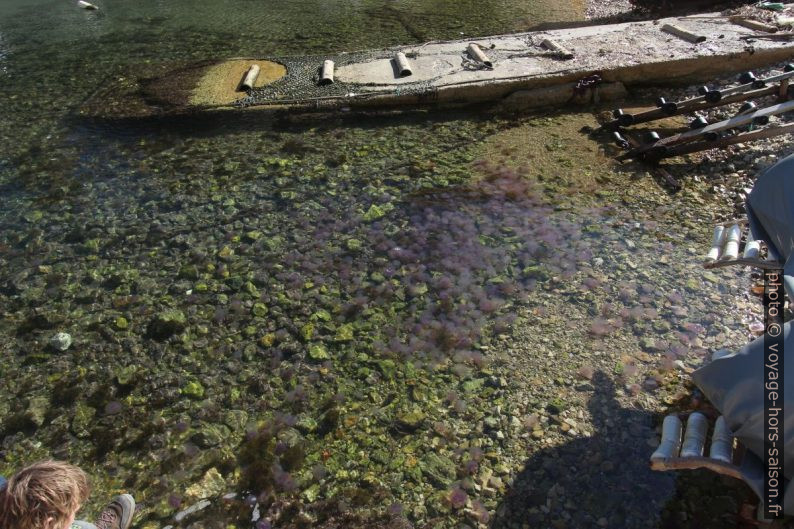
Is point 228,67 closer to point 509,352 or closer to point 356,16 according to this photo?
point 356,16

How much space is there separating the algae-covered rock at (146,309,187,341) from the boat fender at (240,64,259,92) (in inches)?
243

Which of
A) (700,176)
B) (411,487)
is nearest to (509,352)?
(411,487)

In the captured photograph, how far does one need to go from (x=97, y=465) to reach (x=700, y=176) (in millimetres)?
8351

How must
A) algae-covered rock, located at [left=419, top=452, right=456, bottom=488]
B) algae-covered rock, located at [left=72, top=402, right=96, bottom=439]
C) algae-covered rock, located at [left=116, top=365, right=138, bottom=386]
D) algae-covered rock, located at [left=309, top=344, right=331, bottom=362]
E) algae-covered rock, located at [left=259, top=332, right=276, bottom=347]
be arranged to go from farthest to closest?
algae-covered rock, located at [left=259, top=332, right=276, bottom=347]
algae-covered rock, located at [left=309, top=344, right=331, bottom=362]
algae-covered rock, located at [left=116, top=365, right=138, bottom=386]
algae-covered rock, located at [left=72, top=402, right=96, bottom=439]
algae-covered rock, located at [left=419, top=452, right=456, bottom=488]

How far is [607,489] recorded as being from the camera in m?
4.29

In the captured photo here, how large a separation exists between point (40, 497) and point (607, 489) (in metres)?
3.80

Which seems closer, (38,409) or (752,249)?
(752,249)

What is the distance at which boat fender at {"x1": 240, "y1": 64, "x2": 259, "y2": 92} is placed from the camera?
11.0 metres

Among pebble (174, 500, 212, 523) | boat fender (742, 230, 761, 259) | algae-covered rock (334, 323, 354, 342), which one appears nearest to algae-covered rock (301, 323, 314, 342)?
algae-covered rock (334, 323, 354, 342)

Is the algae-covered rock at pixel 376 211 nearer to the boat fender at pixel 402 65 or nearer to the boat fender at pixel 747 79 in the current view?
the boat fender at pixel 402 65

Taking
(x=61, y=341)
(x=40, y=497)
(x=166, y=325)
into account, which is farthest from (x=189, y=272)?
(x=40, y=497)

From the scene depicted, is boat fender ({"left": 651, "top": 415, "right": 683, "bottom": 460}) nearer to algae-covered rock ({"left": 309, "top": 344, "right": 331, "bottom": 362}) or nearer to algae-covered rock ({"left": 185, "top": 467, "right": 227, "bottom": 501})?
algae-covered rock ({"left": 309, "top": 344, "right": 331, "bottom": 362})

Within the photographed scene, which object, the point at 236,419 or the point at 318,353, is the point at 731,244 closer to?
the point at 318,353

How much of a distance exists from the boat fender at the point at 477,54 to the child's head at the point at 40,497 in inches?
397
